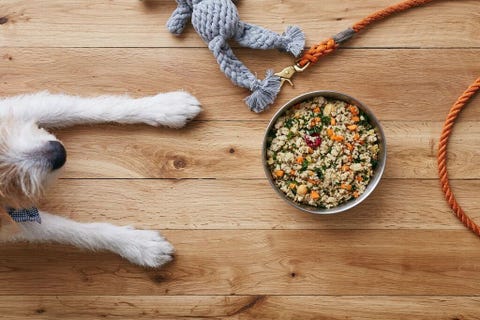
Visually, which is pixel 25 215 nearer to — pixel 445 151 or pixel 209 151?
pixel 209 151

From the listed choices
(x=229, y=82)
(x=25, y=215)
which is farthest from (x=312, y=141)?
(x=25, y=215)

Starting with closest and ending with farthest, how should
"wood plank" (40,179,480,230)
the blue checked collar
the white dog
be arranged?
the blue checked collar
the white dog
"wood plank" (40,179,480,230)

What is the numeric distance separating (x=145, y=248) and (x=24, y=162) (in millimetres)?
498

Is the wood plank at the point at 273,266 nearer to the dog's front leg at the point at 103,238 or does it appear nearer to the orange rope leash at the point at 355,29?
the dog's front leg at the point at 103,238

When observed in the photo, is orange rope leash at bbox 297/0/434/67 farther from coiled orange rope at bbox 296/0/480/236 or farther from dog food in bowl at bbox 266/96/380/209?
dog food in bowl at bbox 266/96/380/209

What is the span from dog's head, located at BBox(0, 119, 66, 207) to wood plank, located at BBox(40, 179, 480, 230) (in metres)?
0.33

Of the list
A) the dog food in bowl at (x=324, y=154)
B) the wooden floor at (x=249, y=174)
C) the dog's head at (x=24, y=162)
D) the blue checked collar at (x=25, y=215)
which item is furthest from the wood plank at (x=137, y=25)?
the blue checked collar at (x=25, y=215)

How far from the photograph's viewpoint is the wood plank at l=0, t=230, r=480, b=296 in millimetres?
1688

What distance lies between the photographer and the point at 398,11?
Answer: 1656 millimetres

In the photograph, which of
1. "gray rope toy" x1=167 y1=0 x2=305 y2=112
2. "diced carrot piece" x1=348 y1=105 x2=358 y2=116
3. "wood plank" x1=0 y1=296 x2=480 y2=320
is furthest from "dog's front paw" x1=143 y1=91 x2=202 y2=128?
"wood plank" x1=0 y1=296 x2=480 y2=320

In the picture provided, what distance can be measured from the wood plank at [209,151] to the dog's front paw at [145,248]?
0.65ft

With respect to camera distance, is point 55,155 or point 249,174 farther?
point 249,174

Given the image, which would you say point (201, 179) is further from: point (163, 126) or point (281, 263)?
point (281, 263)

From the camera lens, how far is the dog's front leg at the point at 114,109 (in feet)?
5.22
